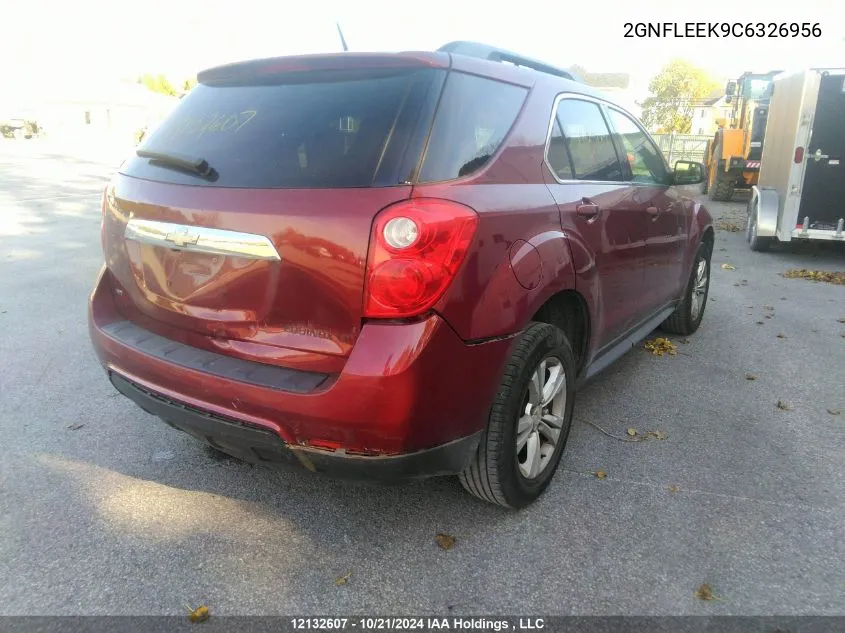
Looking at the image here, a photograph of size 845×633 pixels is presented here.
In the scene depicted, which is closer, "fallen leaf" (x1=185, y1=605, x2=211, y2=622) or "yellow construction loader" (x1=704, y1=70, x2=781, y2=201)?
"fallen leaf" (x1=185, y1=605, x2=211, y2=622)

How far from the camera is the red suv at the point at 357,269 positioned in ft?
6.64

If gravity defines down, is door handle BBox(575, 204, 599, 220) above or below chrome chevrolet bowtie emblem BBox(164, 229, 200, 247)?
above

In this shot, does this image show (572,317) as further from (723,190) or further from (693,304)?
(723,190)

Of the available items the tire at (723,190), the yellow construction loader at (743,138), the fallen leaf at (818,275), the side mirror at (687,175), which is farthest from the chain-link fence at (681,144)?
the side mirror at (687,175)

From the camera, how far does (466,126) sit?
230cm

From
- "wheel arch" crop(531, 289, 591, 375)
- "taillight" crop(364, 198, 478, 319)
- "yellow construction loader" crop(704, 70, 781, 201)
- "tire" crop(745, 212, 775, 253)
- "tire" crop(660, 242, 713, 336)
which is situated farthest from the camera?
"yellow construction loader" crop(704, 70, 781, 201)

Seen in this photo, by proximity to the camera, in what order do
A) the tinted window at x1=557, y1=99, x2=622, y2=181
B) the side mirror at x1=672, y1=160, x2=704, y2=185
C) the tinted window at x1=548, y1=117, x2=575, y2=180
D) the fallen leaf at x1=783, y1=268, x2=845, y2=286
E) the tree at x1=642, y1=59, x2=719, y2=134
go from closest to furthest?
the tinted window at x1=548, y1=117, x2=575, y2=180 → the tinted window at x1=557, y1=99, x2=622, y2=181 → the side mirror at x1=672, y1=160, x2=704, y2=185 → the fallen leaf at x1=783, y1=268, x2=845, y2=286 → the tree at x1=642, y1=59, x2=719, y2=134

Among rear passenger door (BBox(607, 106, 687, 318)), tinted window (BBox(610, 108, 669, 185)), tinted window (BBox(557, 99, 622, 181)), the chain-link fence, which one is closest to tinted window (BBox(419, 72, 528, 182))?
tinted window (BBox(557, 99, 622, 181))

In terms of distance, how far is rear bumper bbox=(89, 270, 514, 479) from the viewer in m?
2.00

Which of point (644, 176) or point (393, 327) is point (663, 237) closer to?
point (644, 176)

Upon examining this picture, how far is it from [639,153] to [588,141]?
0.92m

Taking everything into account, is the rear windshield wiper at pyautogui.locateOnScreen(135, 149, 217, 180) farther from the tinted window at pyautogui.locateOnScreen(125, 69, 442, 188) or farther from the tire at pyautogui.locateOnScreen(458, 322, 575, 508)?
the tire at pyautogui.locateOnScreen(458, 322, 575, 508)

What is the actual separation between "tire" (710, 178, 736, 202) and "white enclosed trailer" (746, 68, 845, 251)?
7586 millimetres

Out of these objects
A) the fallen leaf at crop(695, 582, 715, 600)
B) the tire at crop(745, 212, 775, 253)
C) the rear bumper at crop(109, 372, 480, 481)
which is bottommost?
the fallen leaf at crop(695, 582, 715, 600)
